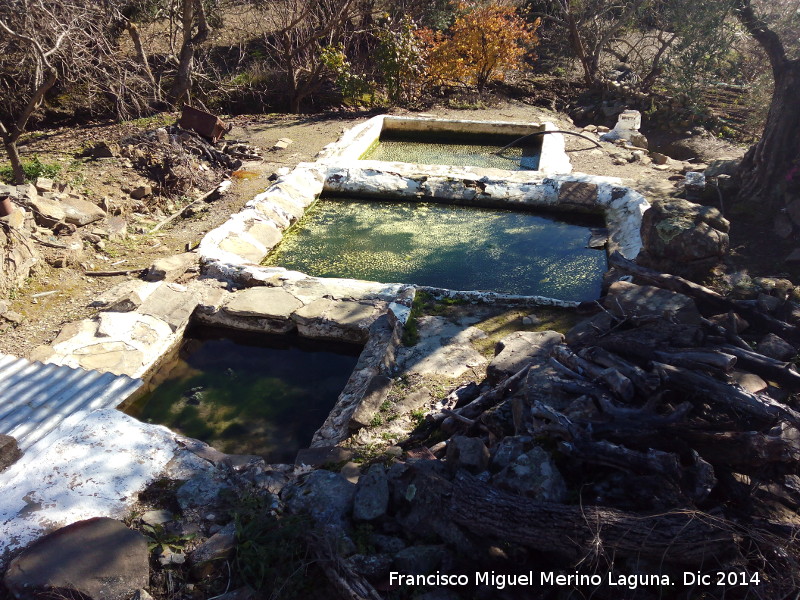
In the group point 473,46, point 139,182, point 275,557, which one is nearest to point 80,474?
point 275,557

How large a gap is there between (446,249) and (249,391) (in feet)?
10.1

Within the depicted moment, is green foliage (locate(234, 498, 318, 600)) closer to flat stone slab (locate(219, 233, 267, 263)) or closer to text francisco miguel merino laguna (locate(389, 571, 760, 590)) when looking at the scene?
text francisco miguel merino laguna (locate(389, 571, 760, 590))

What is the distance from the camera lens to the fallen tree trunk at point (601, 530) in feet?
7.77

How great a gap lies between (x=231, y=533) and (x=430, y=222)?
17.4 ft

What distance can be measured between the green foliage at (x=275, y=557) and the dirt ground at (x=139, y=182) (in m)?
3.05

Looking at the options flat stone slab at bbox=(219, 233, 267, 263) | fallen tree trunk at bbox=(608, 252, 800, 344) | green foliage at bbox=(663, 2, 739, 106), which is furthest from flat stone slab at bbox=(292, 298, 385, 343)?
green foliage at bbox=(663, 2, 739, 106)

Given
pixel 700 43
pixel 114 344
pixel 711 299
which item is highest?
pixel 700 43

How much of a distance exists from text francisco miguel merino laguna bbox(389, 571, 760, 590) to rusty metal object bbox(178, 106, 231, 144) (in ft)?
25.5

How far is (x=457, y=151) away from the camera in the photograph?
10.2 m

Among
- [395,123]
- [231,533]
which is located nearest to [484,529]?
[231,533]

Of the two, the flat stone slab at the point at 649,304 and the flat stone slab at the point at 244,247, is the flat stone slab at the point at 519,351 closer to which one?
the flat stone slab at the point at 649,304

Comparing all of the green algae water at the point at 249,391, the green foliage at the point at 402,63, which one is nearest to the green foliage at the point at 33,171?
the green algae water at the point at 249,391

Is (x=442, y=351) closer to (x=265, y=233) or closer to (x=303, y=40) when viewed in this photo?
(x=265, y=233)

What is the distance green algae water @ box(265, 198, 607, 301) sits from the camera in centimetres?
609
